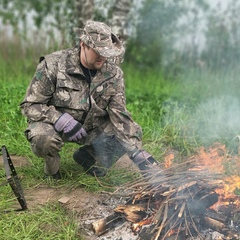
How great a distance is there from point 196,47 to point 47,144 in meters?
8.23

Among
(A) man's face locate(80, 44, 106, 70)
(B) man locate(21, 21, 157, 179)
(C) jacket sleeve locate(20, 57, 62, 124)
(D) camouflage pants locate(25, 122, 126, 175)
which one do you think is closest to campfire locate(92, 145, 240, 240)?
(B) man locate(21, 21, 157, 179)

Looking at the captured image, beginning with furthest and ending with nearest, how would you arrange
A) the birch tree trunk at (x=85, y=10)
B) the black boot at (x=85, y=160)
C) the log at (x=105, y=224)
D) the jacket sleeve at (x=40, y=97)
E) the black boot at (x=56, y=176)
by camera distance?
1. the birch tree trunk at (x=85, y=10)
2. the black boot at (x=85, y=160)
3. the black boot at (x=56, y=176)
4. the jacket sleeve at (x=40, y=97)
5. the log at (x=105, y=224)

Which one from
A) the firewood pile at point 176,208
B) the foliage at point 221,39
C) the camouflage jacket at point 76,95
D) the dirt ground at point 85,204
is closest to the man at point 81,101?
the camouflage jacket at point 76,95

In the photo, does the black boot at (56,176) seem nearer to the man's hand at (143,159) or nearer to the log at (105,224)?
the man's hand at (143,159)

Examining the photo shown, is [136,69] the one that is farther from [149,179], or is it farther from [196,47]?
[149,179]

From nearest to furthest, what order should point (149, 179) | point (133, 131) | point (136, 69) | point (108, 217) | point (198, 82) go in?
1. point (108, 217)
2. point (149, 179)
3. point (133, 131)
4. point (198, 82)
5. point (136, 69)

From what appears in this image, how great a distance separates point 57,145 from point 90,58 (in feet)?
2.80

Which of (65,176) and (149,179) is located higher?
(149,179)

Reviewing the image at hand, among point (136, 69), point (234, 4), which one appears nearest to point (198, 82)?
point (136, 69)

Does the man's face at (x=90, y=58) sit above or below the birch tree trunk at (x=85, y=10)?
above

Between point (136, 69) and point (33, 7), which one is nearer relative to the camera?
point (136, 69)

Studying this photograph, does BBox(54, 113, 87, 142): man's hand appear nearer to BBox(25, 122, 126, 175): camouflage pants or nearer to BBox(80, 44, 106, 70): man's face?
BBox(25, 122, 126, 175): camouflage pants

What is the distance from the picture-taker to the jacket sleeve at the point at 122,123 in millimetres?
4160

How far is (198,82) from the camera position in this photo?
8.51 m
